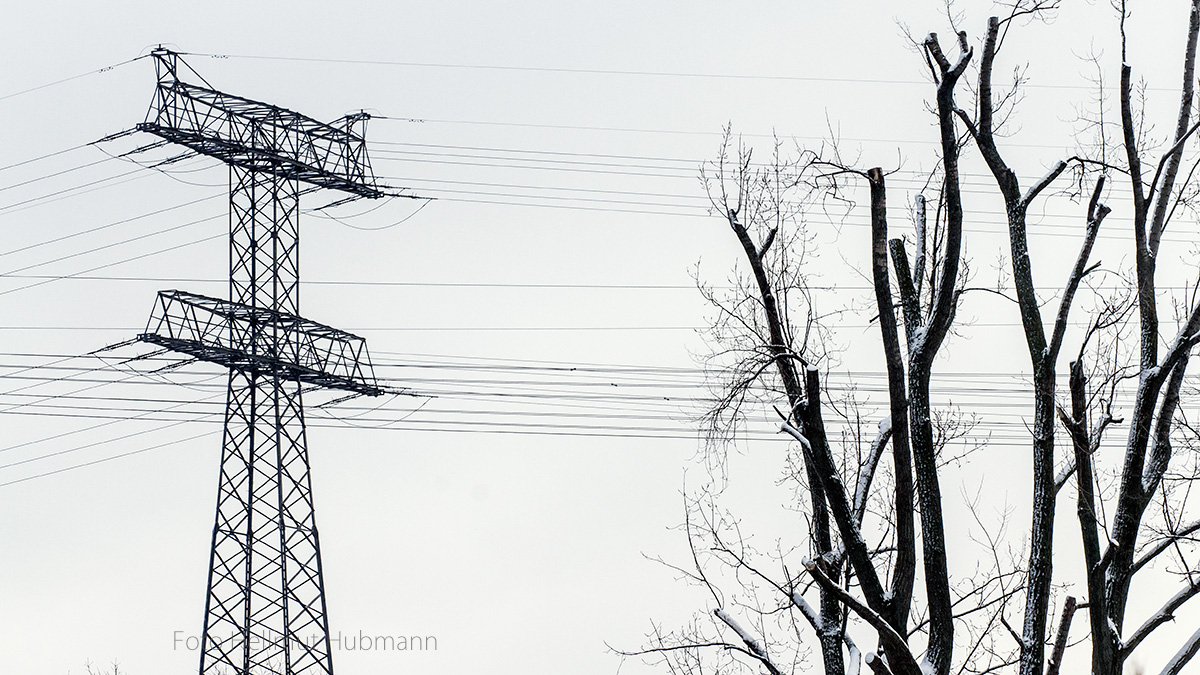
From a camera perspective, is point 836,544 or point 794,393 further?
point 836,544

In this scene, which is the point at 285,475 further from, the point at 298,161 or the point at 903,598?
the point at 903,598

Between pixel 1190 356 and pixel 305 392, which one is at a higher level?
pixel 305 392

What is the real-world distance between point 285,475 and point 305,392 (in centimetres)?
185

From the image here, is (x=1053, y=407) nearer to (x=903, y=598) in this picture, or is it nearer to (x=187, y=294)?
(x=903, y=598)

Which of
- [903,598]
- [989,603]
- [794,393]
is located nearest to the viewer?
[903,598]

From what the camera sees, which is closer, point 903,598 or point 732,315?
point 903,598

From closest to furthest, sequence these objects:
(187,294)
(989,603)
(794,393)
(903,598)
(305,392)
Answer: (903,598)
(794,393)
(989,603)
(187,294)
(305,392)

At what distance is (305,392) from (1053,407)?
54.7 feet

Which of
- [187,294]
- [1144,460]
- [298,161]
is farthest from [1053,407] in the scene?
[298,161]

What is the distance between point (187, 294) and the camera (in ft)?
85.0

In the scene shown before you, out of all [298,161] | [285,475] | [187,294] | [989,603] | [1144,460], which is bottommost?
[989,603]

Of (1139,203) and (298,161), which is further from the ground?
(298,161)

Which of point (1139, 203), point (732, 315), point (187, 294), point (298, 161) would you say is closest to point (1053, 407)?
point (1139, 203)

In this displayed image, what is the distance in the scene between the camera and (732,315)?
53.7 ft
